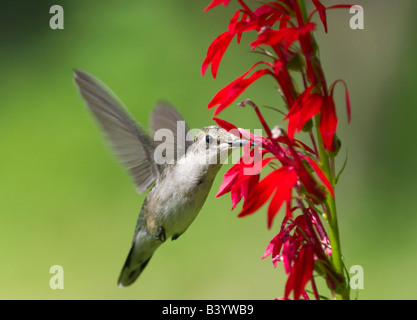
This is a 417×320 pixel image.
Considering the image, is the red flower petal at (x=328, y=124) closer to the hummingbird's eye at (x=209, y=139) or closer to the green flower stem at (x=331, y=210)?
the green flower stem at (x=331, y=210)

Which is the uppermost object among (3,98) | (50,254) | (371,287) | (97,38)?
(97,38)

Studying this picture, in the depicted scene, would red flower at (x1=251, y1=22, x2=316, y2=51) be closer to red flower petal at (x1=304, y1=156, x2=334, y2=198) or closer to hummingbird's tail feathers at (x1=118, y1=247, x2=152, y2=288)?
red flower petal at (x1=304, y1=156, x2=334, y2=198)

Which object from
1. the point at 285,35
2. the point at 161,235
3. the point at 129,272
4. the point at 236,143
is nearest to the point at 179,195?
the point at 161,235

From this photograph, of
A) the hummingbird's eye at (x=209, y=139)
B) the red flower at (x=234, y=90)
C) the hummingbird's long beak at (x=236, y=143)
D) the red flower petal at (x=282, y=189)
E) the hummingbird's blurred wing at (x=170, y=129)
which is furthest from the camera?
the hummingbird's blurred wing at (x=170, y=129)

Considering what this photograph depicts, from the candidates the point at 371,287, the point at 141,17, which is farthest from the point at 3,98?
the point at 371,287

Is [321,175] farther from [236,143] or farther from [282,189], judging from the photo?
[236,143]

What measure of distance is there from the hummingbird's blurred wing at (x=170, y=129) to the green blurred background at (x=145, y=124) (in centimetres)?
118

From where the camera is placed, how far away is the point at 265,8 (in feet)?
3.17

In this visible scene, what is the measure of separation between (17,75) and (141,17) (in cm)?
81

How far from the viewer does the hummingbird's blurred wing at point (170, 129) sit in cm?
137

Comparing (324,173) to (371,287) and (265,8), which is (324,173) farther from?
(371,287)

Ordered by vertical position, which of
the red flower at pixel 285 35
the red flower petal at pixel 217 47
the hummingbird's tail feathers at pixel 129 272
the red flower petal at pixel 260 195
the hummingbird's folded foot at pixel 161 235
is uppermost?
the red flower petal at pixel 217 47

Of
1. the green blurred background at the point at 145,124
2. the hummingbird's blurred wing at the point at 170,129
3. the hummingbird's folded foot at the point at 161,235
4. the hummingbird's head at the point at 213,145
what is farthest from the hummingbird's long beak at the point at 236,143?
the green blurred background at the point at 145,124

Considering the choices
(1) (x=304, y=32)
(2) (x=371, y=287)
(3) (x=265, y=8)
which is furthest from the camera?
(2) (x=371, y=287)
